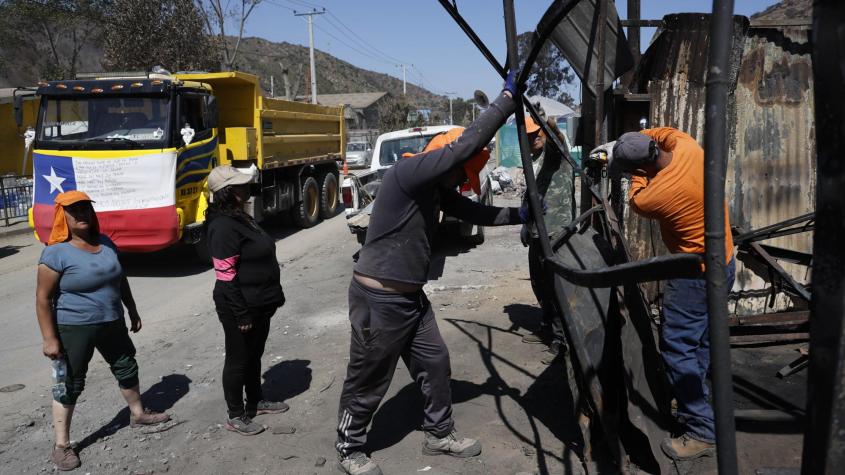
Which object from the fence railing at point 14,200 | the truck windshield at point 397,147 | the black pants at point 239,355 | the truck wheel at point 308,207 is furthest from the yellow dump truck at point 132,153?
the fence railing at point 14,200

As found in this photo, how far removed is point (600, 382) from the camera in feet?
10.3

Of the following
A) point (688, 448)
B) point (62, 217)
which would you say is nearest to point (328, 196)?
point (62, 217)

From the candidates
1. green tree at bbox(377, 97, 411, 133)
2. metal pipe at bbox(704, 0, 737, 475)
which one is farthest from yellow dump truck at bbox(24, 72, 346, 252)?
green tree at bbox(377, 97, 411, 133)

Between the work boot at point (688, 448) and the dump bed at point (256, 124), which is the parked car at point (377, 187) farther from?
the work boot at point (688, 448)

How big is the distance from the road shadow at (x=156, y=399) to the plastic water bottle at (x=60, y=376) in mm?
485

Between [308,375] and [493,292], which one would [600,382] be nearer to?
[308,375]

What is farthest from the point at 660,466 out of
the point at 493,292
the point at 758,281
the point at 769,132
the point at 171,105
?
the point at 171,105

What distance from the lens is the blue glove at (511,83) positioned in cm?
252

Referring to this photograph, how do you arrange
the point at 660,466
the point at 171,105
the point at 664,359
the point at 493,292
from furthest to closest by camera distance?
1. the point at 171,105
2. the point at 493,292
3. the point at 664,359
4. the point at 660,466

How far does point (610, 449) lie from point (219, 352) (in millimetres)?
3637

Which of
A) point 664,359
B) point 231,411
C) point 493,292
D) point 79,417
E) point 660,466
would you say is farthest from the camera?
point 493,292

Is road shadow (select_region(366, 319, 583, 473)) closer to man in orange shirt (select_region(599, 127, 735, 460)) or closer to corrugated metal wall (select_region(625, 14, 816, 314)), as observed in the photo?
man in orange shirt (select_region(599, 127, 735, 460))

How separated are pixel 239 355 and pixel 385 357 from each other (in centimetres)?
103

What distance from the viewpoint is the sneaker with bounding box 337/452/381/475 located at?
11.3 feet
